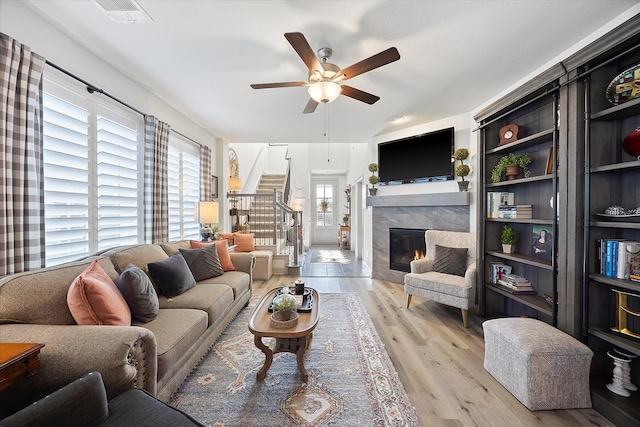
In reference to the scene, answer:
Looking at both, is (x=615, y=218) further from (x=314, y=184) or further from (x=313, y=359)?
(x=314, y=184)

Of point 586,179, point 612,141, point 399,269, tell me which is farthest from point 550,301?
point 399,269

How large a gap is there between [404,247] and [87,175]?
14.3 ft

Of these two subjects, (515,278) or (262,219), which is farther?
(262,219)

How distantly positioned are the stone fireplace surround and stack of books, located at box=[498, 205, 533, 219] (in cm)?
99

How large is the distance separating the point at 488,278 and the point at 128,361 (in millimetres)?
3239

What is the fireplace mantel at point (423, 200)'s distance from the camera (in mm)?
3730

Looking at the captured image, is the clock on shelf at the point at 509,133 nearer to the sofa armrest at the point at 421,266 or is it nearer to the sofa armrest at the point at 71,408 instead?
the sofa armrest at the point at 421,266

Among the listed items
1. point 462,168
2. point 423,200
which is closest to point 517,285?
point 462,168

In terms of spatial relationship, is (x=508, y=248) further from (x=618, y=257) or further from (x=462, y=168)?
(x=462, y=168)

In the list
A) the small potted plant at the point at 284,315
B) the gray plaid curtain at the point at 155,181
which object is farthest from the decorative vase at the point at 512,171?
the gray plaid curtain at the point at 155,181

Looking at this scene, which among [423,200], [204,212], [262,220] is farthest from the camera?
[262,220]

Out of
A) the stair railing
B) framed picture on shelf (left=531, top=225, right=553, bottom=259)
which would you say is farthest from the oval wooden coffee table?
the stair railing

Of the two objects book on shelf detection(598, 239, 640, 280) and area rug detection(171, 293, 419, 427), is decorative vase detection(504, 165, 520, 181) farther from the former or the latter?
area rug detection(171, 293, 419, 427)

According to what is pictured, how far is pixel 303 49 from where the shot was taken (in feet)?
5.99
